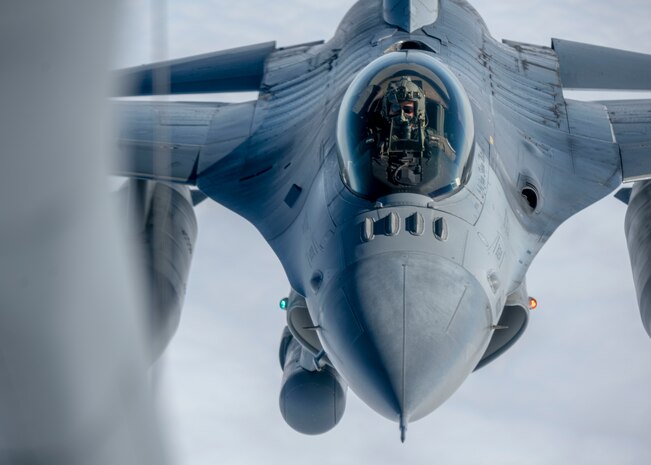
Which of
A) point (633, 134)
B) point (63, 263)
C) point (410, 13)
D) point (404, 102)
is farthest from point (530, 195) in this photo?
point (63, 263)

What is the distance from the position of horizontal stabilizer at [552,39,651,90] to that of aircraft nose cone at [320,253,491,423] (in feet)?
19.3

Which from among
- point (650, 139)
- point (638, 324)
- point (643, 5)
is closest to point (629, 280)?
point (638, 324)

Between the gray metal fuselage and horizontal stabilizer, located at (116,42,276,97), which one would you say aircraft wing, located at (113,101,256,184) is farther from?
horizontal stabilizer, located at (116,42,276,97)

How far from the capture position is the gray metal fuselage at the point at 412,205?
19.7ft

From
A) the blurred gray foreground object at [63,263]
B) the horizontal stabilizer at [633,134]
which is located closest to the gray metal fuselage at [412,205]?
the horizontal stabilizer at [633,134]

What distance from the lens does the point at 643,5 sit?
2102 cm

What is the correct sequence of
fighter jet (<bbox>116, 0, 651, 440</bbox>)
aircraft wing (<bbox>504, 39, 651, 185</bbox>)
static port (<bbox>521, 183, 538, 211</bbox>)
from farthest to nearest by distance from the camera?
aircraft wing (<bbox>504, 39, 651, 185</bbox>)
static port (<bbox>521, 183, 538, 211</bbox>)
fighter jet (<bbox>116, 0, 651, 440</bbox>)

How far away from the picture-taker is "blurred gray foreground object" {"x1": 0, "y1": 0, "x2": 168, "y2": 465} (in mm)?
1504

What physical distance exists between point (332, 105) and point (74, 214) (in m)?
7.53

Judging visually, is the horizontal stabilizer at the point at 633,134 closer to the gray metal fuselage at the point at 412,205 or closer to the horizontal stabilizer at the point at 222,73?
the gray metal fuselage at the point at 412,205

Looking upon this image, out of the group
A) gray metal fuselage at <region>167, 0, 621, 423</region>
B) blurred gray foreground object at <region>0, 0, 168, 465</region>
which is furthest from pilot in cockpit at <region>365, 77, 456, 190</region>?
blurred gray foreground object at <region>0, 0, 168, 465</region>

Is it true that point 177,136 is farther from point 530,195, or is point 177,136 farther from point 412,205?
point 412,205

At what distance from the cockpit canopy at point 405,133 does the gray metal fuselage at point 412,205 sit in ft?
0.43

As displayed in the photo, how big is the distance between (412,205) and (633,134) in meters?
4.41
